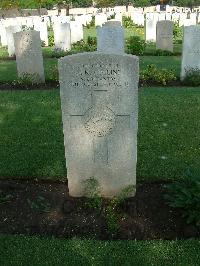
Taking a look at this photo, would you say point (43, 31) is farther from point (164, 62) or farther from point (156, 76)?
point (156, 76)

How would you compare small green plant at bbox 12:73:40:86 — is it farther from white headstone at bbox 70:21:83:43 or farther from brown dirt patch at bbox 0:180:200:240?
white headstone at bbox 70:21:83:43

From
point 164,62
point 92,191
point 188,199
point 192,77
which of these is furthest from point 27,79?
point 188,199

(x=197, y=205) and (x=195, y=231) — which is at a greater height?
(x=197, y=205)

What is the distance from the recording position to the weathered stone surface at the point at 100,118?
4.14m

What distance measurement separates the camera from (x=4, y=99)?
938 centimetres

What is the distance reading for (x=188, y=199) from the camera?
4105 millimetres

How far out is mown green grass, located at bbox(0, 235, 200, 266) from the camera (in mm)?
3738

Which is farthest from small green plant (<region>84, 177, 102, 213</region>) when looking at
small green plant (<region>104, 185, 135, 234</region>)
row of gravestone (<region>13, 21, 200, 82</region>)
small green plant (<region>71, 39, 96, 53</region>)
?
small green plant (<region>71, 39, 96, 53</region>)

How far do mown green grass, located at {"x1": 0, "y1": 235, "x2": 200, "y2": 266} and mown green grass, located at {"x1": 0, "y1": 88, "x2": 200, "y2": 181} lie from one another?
105cm

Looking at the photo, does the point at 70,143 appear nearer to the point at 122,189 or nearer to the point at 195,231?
the point at 122,189

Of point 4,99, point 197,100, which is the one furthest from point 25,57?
point 197,100

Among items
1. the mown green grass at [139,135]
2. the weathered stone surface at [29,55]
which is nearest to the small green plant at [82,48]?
the weathered stone surface at [29,55]

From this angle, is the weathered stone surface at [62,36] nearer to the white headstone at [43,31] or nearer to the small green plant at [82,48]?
the small green plant at [82,48]

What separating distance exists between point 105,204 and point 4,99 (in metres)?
5.58
